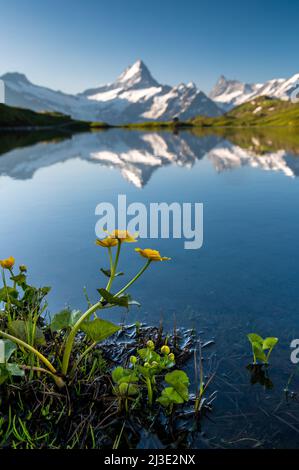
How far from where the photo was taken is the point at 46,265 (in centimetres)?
1044

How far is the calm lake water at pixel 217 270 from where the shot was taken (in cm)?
488

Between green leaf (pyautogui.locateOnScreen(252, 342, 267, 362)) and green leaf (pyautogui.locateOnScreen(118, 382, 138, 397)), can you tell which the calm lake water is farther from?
green leaf (pyautogui.locateOnScreen(118, 382, 138, 397))

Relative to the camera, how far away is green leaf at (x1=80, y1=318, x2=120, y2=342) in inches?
174

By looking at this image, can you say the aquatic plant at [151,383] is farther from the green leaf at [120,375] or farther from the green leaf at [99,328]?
the green leaf at [99,328]

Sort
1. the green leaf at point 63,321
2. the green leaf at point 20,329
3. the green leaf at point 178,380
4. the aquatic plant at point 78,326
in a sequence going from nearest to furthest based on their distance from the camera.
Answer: the aquatic plant at point 78,326 → the green leaf at point 178,380 → the green leaf at point 20,329 → the green leaf at point 63,321

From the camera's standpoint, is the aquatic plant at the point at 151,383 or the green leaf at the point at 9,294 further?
the green leaf at the point at 9,294

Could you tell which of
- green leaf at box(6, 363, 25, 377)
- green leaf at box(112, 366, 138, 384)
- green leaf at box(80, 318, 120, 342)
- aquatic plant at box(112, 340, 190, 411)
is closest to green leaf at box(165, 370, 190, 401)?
aquatic plant at box(112, 340, 190, 411)
